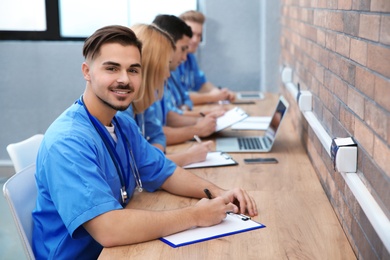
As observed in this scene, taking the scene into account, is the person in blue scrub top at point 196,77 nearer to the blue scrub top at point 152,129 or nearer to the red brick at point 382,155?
the blue scrub top at point 152,129

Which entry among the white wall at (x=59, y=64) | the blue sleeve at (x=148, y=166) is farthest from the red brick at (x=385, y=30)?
the white wall at (x=59, y=64)

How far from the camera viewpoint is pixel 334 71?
6.31ft

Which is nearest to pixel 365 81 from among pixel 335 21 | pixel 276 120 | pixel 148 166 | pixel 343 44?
→ pixel 343 44

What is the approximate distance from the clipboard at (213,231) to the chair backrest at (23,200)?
429 millimetres

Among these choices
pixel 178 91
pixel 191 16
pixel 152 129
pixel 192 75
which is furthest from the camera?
pixel 192 75

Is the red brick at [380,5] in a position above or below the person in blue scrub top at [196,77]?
above

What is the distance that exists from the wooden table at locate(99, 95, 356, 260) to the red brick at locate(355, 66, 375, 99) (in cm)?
42

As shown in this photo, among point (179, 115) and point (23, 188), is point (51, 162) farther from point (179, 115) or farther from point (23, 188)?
point (179, 115)

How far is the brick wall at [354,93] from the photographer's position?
127cm

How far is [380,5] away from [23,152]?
1.39 m

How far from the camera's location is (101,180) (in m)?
1.65

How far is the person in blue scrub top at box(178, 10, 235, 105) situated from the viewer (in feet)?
13.7

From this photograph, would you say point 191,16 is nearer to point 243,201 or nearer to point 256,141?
point 256,141

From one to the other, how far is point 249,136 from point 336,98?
1227 mm
